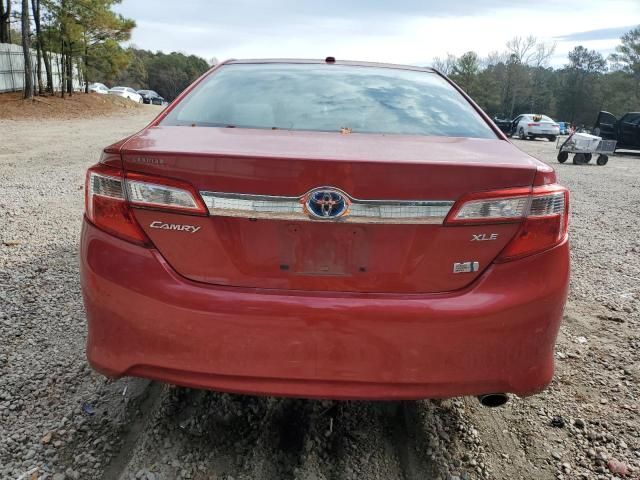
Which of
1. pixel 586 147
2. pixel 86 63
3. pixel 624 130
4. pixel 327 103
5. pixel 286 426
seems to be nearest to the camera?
pixel 286 426

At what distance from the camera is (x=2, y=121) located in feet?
64.8

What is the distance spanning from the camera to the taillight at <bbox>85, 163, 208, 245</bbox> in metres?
1.71

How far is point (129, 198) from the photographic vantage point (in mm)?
1759

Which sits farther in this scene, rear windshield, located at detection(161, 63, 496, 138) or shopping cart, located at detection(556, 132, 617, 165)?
shopping cart, located at detection(556, 132, 617, 165)

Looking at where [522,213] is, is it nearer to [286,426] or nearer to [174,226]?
[174,226]

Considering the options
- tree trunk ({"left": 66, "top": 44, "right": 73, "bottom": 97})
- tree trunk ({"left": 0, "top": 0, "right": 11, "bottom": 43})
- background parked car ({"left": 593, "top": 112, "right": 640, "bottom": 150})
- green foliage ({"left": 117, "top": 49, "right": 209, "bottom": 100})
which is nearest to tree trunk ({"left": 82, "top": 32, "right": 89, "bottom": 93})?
tree trunk ({"left": 66, "top": 44, "right": 73, "bottom": 97})

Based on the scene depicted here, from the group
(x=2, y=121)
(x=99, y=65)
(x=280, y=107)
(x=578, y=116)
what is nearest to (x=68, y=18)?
(x=99, y=65)

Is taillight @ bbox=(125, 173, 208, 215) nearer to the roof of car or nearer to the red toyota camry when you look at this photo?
the red toyota camry

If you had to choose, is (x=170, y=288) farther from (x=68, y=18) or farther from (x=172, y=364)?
(x=68, y=18)

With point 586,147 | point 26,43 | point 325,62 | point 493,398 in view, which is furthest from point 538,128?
point 493,398

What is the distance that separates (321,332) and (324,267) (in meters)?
0.21

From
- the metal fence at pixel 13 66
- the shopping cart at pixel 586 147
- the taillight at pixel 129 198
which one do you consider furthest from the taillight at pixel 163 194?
the metal fence at pixel 13 66

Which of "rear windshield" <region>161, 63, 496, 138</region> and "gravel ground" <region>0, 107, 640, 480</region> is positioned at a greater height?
"rear windshield" <region>161, 63, 496, 138</region>

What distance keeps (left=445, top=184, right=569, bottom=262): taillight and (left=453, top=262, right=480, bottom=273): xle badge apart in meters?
0.08
